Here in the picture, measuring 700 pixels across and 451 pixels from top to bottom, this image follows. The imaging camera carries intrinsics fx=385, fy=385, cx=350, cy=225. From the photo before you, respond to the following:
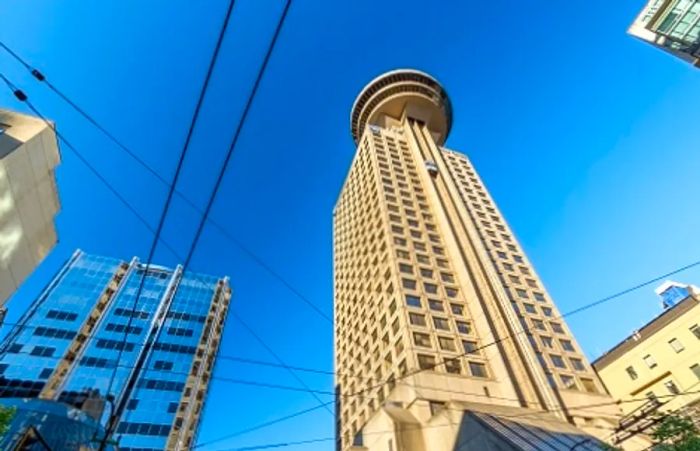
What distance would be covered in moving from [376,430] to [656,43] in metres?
45.6

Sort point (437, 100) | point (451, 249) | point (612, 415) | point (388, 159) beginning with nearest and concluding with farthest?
point (612, 415) < point (451, 249) < point (388, 159) < point (437, 100)

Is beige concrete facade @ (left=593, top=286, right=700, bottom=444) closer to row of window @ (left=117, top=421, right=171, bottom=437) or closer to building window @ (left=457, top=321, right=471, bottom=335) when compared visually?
building window @ (left=457, top=321, right=471, bottom=335)

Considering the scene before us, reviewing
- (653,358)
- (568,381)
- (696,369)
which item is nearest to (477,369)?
(568,381)

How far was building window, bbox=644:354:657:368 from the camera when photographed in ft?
135

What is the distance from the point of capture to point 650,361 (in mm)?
41656

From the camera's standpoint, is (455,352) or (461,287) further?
(461,287)

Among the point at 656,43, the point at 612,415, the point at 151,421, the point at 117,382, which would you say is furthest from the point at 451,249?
the point at 117,382

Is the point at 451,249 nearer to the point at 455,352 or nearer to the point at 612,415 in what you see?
the point at 455,352

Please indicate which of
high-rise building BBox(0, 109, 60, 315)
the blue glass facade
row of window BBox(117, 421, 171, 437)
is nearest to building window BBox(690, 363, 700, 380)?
the blue glass facade

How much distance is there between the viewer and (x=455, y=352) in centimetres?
3616

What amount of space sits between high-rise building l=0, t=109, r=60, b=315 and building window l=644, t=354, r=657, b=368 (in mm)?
54055

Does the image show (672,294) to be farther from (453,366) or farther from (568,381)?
(453,366)

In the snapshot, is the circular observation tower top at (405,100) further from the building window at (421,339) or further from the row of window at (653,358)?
the row of window at (653,358)

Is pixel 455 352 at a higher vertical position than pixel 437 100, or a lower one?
lower
